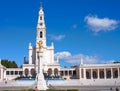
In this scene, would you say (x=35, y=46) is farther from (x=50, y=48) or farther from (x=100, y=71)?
(x=100, y=71)

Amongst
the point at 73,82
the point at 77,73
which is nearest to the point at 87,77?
the point at 77,73

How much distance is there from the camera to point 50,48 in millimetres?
122062

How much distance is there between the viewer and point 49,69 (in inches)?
4670

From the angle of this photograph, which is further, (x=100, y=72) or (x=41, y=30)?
(x=41, y=30)

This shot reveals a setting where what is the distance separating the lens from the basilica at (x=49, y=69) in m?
114

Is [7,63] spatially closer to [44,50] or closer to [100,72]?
[44,50]

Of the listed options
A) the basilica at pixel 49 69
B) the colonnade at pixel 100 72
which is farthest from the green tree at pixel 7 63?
the colonnade at pixel 100 72

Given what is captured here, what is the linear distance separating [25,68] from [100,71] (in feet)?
86.8

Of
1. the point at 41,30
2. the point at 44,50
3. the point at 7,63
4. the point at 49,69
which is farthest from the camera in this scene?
the point at 7,63

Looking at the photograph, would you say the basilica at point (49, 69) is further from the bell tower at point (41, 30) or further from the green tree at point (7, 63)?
the green tree at point (7, 63)

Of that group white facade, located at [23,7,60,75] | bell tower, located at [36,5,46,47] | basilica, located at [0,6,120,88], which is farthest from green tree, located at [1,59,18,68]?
bell tower, located at [36,5,46,47]

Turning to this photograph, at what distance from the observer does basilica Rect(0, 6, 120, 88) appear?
114m

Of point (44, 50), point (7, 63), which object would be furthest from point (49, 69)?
point (7, 63)

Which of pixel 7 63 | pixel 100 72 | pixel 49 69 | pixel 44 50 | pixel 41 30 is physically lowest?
pixel 100 72
